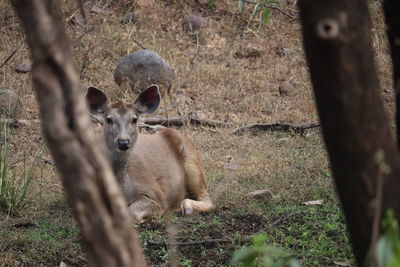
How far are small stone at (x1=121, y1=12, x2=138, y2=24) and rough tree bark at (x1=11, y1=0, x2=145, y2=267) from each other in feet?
37.9

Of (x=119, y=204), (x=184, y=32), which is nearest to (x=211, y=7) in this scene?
(x=184, y=32)

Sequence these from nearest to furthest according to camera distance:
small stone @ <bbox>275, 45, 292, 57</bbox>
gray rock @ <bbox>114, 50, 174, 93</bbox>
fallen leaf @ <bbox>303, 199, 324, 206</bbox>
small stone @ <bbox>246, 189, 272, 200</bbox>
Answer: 1. fallen leaf @ <bbox>303, 199, 324, 206</bbox>
2. small stone @ <bbox>246, 189, 272, 200</bbox>
3. gray rock @ <bbox>114, 50, 174, 93</bbox>
4. small stone @ <bbox>275, 45, 292, 57</bbox>

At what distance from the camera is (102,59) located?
43.2 ft

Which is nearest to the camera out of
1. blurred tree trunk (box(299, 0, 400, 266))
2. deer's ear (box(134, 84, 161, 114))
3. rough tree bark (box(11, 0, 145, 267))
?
rough tree bark (box(11, 0, 145, 267))

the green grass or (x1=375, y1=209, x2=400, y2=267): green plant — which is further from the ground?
(x1=375, y1=209, x2=400, y2=267): green plant

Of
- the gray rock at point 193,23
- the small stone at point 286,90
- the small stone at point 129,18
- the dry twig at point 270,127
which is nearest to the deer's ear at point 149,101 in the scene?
the dry twig at point 270,127

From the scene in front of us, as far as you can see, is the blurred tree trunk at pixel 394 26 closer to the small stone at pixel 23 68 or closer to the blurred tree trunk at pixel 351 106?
the blurred tree trunk at pixel 351 106

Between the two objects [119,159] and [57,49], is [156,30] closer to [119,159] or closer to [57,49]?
[119,159]

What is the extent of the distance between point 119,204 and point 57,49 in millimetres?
548

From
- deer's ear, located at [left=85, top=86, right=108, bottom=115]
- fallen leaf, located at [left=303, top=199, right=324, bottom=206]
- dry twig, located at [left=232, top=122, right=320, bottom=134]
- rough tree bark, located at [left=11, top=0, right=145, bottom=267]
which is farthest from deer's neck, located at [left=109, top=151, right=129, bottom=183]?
rough tree bark, located at [left=11, top=0, right=145, bottom=267]

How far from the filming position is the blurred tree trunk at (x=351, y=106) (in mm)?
3201

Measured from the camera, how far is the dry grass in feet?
29.6

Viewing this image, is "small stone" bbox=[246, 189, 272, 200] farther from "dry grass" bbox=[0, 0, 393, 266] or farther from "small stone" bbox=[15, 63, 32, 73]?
"small stone" bbox=[15, 63, 32, 73]

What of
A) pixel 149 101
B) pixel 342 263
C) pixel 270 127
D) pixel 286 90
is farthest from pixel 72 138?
pixel 286 90
